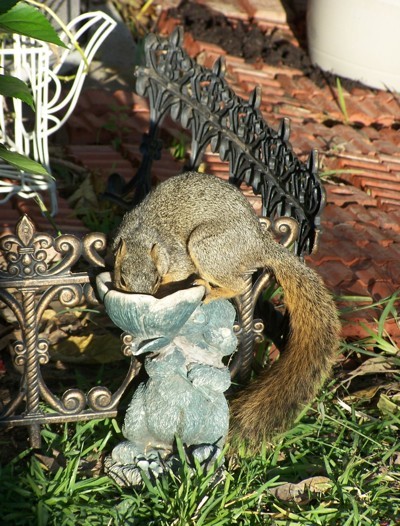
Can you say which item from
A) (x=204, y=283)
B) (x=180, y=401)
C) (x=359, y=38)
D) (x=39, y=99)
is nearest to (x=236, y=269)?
(x=204, y=283)

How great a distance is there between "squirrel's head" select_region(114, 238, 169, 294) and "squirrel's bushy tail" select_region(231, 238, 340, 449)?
0.42 metres

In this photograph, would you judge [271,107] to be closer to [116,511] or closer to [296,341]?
[296,341]

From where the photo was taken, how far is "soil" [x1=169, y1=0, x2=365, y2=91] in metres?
6.23

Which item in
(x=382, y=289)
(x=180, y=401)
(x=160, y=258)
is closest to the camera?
(x=180, y=401)

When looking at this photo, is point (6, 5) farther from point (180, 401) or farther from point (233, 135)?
point (233, 135)

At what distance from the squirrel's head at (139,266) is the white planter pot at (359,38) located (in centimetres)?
333

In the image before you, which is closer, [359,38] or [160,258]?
[160,258]

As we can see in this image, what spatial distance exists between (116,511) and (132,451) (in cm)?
23

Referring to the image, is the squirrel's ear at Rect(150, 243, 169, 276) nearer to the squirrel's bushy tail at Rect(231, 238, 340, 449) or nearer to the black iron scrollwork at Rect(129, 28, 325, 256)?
the squirrel's bushy tail at Rect(231, 238, 340, 449)

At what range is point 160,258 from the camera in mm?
3088

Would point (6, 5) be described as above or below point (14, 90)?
above

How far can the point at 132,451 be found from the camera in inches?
112

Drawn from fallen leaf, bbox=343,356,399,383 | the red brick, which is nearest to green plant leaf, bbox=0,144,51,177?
fallen leaf, bbox=343,356,399,383

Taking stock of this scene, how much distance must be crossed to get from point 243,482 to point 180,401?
344mm
